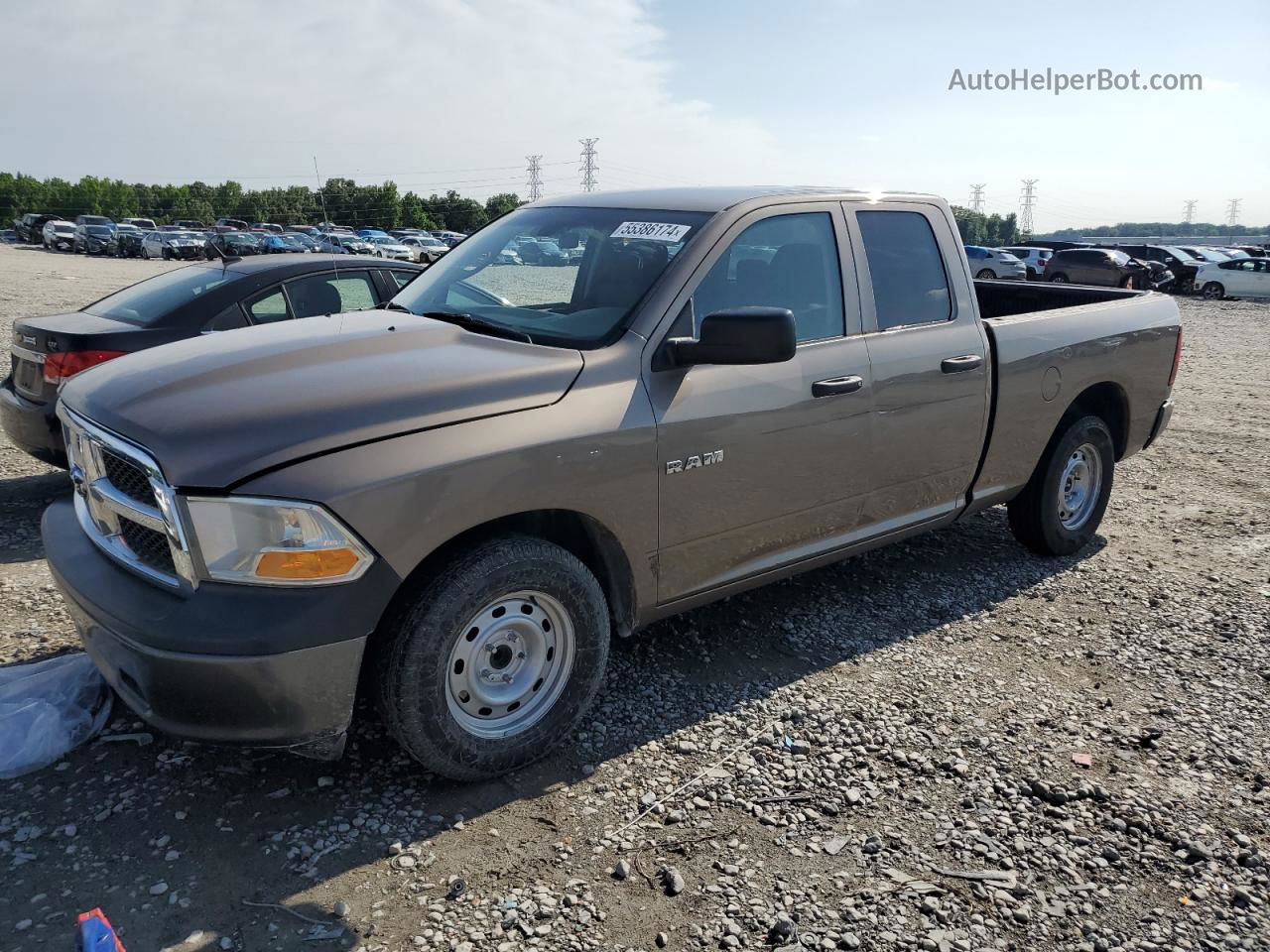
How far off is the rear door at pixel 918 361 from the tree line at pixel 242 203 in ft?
265

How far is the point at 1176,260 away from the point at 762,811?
130 feet

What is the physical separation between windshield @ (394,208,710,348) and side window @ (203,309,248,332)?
2.07 meters

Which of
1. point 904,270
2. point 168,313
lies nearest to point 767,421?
point 904,270

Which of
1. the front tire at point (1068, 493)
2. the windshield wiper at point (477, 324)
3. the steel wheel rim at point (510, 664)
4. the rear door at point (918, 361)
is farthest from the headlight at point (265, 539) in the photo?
the front tire at point (1068, 493)

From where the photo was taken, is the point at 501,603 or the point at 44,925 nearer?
the point at 44,925

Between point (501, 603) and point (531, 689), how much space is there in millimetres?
377

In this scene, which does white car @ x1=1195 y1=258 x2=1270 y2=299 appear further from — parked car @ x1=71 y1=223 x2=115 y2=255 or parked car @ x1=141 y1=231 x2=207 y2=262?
parked car @ x1=71 y1=223 x2=115 y2=255

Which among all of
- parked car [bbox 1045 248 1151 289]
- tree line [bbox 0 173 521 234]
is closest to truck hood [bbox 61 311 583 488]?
parked car [bbox 1045 248 1151 289]

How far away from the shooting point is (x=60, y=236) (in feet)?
168

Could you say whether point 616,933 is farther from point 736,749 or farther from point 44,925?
point 44,925

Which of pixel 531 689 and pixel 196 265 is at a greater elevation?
pixel 196 265

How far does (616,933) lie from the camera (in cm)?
258

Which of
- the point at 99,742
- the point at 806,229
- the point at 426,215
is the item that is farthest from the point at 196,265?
the point at 426,215

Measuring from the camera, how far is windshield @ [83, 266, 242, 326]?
19.2ft
